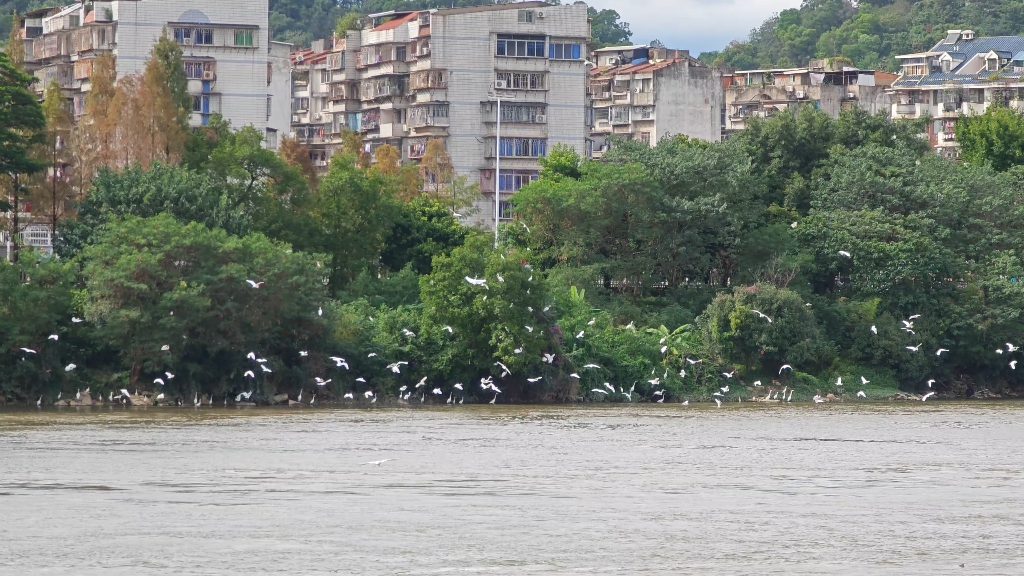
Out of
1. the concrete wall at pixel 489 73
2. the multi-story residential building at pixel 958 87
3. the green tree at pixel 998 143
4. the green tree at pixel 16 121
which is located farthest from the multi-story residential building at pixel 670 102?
the green tree at pixel 16 121

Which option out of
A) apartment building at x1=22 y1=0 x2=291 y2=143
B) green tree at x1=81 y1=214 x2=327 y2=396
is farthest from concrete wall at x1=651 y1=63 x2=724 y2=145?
green tree at x1=81 y1=214 x2=327 y2=396

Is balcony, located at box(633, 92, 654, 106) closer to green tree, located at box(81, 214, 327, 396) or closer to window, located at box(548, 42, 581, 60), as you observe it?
window, located at box(548, 42, 581, 60)

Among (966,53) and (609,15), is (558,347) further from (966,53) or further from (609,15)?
(609,15)

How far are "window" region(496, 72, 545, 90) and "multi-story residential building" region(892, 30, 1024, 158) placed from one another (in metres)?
28.8

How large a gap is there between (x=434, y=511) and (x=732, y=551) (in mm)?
5071

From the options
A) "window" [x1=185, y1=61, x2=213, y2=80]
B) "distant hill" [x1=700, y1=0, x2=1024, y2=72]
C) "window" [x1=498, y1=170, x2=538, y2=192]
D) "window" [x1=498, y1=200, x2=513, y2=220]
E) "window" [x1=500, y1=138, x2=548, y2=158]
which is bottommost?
"window" [x1=498, y1=200, x2=513, y2=220]

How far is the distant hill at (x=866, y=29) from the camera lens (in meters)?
141

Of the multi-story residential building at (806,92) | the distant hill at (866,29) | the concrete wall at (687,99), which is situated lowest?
the concrete wall at (687,99)

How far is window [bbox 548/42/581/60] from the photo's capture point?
261 feet

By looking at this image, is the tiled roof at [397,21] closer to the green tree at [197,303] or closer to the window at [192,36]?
the window at [192,36]

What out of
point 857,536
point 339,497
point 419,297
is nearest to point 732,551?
point 857,536

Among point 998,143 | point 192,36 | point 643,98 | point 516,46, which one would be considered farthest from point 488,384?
point 643,98

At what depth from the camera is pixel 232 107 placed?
76500mm

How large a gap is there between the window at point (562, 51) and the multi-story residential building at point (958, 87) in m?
27.3
